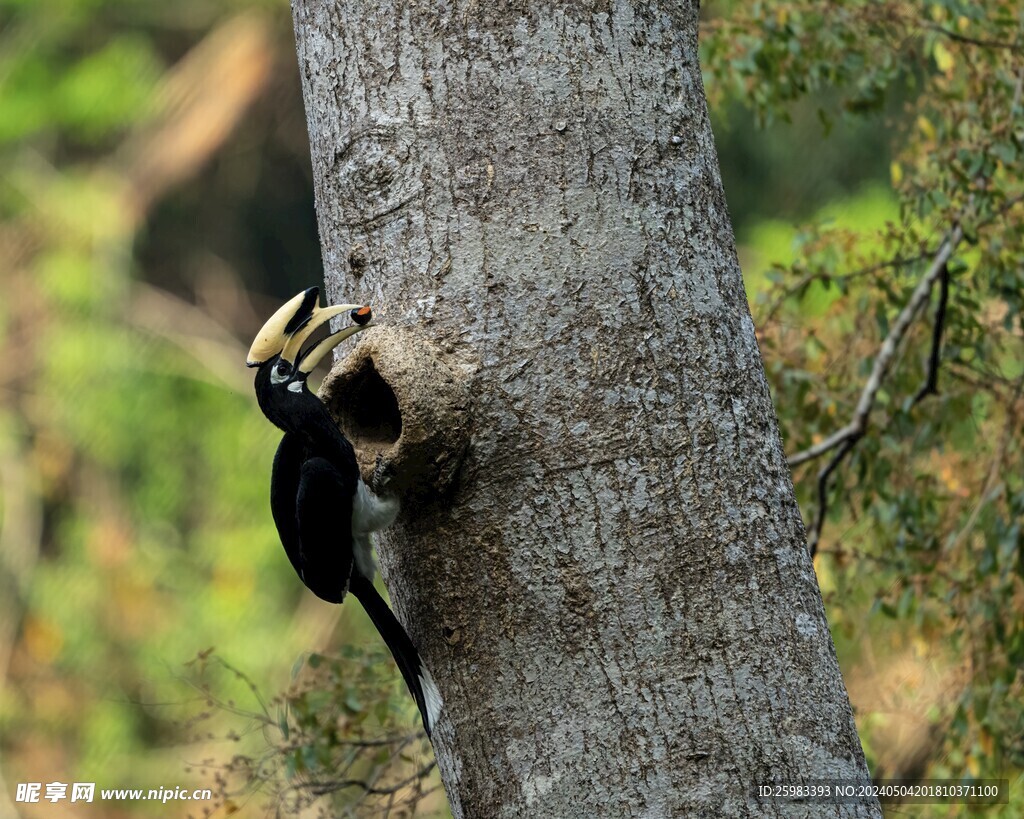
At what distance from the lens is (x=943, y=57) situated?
3248mm

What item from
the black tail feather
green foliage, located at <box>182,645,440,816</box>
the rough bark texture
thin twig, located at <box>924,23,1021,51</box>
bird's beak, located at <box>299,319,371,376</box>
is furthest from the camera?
thin twig, located at <box>924,23,1021,51</box>

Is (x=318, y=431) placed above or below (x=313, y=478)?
above

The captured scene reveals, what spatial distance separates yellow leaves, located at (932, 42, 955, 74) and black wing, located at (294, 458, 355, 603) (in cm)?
197

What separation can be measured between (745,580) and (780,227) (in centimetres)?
479

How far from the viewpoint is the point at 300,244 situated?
9.73m

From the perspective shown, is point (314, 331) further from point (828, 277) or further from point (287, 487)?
point (828, 277)

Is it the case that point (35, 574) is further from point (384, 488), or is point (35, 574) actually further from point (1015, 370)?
point (384, 488)

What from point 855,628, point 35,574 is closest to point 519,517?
point 855,628

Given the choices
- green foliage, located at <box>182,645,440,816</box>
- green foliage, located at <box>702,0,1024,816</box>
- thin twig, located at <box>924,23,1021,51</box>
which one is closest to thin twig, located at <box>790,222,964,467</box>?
green foliage, located at <box>702,0,1024,816</box>

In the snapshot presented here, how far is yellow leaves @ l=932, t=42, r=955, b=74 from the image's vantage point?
3.23 m

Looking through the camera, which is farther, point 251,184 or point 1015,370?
point 251,184

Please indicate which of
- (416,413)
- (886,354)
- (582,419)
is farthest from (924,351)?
(416,413)

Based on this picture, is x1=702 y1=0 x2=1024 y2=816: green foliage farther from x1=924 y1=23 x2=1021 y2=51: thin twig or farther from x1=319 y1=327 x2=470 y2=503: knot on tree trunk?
x1=319 y1=327 x2=470 y2=503: knot on tree trunk

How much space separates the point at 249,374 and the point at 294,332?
5634 millimetres
